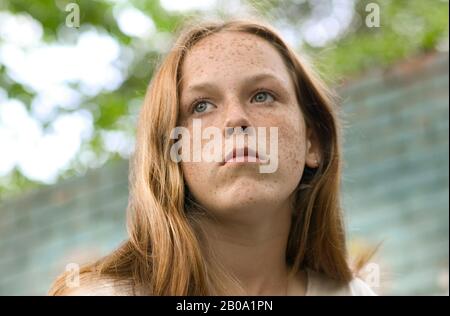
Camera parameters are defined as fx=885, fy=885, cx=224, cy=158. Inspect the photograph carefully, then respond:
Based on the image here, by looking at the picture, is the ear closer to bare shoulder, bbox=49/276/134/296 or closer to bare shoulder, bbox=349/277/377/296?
bare shoulder, bbox=349/277/377/296

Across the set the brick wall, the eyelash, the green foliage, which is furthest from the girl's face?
the green foliage

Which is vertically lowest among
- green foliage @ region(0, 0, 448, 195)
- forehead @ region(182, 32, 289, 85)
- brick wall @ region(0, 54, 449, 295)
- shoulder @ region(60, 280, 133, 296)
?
shoulder @ region(60, 280, 133, 296)

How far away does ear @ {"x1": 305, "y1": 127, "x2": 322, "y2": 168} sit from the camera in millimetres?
1926

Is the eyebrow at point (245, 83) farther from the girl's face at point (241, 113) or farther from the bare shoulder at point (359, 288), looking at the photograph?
the bare shoulder at point (359, 288)

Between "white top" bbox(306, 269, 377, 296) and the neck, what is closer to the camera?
the neck

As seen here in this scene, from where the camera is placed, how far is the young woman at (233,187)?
1681mm

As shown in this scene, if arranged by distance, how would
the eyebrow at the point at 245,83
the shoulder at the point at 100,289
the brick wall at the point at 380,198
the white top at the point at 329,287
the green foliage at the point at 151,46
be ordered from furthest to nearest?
the green foliage at the point at 151,46 → the brick wall at the point at 380,198 → the white top at the point at 329,287 → the eyebrow at the point at 245,83 → the shoulder at the point at 100,289

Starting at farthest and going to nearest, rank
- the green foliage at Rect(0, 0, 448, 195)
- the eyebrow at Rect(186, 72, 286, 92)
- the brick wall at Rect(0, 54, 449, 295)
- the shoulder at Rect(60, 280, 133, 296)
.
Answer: the green foliage at Rect(0, 0, 448, 195)
the brick wall at Rect(0, 54, 449, 295)
the eyebrow at Rect(186, 72, 286, 92)
the shoulder at Rect(60, 280, 133, 296)

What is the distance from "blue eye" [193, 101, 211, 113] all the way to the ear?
283 millimetres

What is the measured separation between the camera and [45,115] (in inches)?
219

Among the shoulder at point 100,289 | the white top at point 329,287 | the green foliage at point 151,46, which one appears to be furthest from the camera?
the green foliage at point 151,46

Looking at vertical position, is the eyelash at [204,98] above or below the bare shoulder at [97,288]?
above

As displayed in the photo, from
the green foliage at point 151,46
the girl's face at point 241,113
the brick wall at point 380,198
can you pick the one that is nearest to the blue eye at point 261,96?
the girl's face at point 241,113

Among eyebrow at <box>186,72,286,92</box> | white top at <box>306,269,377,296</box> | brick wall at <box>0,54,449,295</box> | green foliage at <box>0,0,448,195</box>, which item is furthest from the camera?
green foliage at <box>0,0,448,195</box>
